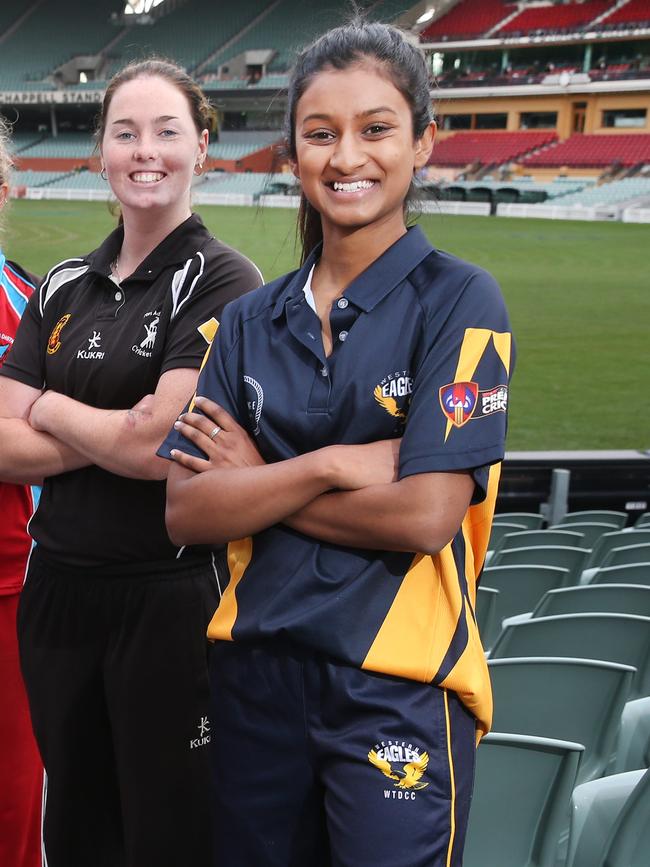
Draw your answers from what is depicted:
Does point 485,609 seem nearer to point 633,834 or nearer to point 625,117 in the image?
point 633,834

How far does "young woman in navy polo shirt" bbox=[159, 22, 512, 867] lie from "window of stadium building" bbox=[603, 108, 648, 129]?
37584 millimetres

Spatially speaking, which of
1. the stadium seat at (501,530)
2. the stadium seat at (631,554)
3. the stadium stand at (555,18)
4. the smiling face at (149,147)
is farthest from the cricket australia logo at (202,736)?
the stadium stand at (555,18)

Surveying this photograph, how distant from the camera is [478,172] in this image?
1385 inches

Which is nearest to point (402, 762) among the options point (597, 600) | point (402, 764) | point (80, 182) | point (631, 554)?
point (402, 764)

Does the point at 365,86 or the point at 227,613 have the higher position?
the point at 365,86

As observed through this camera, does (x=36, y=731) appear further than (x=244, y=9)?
No

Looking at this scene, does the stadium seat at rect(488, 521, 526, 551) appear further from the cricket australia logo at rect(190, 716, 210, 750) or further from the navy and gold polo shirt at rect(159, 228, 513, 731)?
the navy and gold polo shirt at rect(159, 228, 513, 731)

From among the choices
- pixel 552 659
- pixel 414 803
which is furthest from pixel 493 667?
pixel 414 803

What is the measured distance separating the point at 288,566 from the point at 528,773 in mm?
528

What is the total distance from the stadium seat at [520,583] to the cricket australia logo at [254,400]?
172cm

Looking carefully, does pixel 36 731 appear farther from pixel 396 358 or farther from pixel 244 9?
pixel 244 9

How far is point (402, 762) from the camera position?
1.25 metres

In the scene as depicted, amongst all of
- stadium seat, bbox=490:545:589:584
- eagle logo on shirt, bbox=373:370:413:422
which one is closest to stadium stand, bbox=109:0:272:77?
stadium seat, bbox=490:545:589:584

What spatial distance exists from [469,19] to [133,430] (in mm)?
43273
